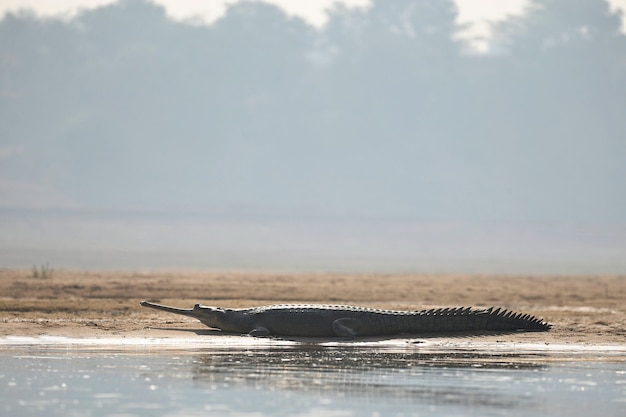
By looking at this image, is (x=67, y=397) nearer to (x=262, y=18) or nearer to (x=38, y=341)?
(x=38, y=341)

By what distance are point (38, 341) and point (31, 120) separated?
16286 cm

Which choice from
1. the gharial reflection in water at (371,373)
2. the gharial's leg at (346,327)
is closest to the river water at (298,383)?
the gharial reflection in water at (371,373)

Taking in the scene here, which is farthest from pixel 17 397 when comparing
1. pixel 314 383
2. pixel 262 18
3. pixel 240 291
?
pixel 262 18

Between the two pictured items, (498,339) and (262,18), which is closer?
(498,339)

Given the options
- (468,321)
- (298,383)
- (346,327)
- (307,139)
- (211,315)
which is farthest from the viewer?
(307,139)

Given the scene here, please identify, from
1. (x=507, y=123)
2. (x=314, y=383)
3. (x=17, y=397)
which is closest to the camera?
(x=17, y=397)

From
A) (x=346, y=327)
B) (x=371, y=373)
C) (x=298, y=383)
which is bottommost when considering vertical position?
(x=298, y=383)

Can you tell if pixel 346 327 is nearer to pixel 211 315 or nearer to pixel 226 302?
pixel 211 315

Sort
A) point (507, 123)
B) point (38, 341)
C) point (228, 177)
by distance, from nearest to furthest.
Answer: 1. point (38, 341)
2. point (228, 177)
3. point (507, 123)

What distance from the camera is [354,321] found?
73.8 ft

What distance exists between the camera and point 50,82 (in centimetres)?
18912

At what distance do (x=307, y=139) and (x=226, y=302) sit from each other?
149m

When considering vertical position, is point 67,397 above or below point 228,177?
below

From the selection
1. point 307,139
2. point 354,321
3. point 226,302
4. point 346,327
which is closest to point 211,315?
point 346,327
